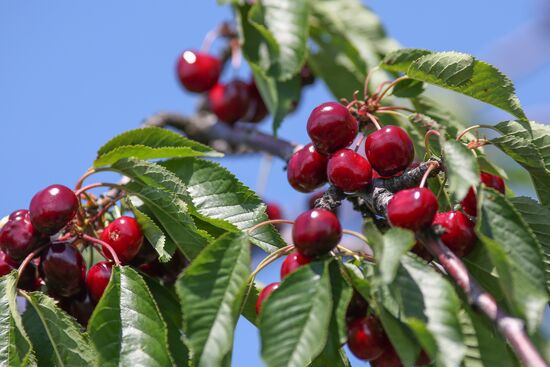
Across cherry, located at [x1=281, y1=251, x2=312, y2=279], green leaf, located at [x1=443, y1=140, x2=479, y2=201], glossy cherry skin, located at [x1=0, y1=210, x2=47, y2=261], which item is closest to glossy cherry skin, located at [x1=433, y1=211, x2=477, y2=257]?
green leaf, located at [x1=443, y1=140, x2=479, y2=201]

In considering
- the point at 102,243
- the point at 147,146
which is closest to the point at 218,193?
the point at 147,146

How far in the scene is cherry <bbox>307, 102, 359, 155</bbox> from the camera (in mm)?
2217

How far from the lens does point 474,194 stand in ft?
6.53

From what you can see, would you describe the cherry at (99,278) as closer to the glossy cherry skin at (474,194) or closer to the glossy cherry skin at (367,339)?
the glossy cherry skin at (367,339)

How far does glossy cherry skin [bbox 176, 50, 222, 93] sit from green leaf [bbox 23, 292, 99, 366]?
7.71 ft

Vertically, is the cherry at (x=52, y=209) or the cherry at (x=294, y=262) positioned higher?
the cherry at (x=52, y=209)

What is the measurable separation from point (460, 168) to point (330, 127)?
53cm

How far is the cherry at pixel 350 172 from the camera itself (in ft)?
6.97

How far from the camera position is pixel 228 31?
15.0 feet

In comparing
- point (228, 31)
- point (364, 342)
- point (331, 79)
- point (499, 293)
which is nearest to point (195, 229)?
point (364, 342)

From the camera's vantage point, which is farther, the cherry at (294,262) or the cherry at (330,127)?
the cherry at (330,127)

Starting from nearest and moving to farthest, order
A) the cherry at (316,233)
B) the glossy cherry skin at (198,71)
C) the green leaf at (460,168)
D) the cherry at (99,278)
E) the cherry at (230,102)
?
the green leaf at (460,168) → the cherry at (316,233) → the cherry at (99,278) → the cherry at (230,102) → the glossy cherry skin at (198,71)

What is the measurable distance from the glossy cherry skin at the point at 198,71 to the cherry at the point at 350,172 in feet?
7.55

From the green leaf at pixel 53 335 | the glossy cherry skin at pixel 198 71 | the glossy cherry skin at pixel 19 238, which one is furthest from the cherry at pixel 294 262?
the glossy cherry skin at pixel 198 71
